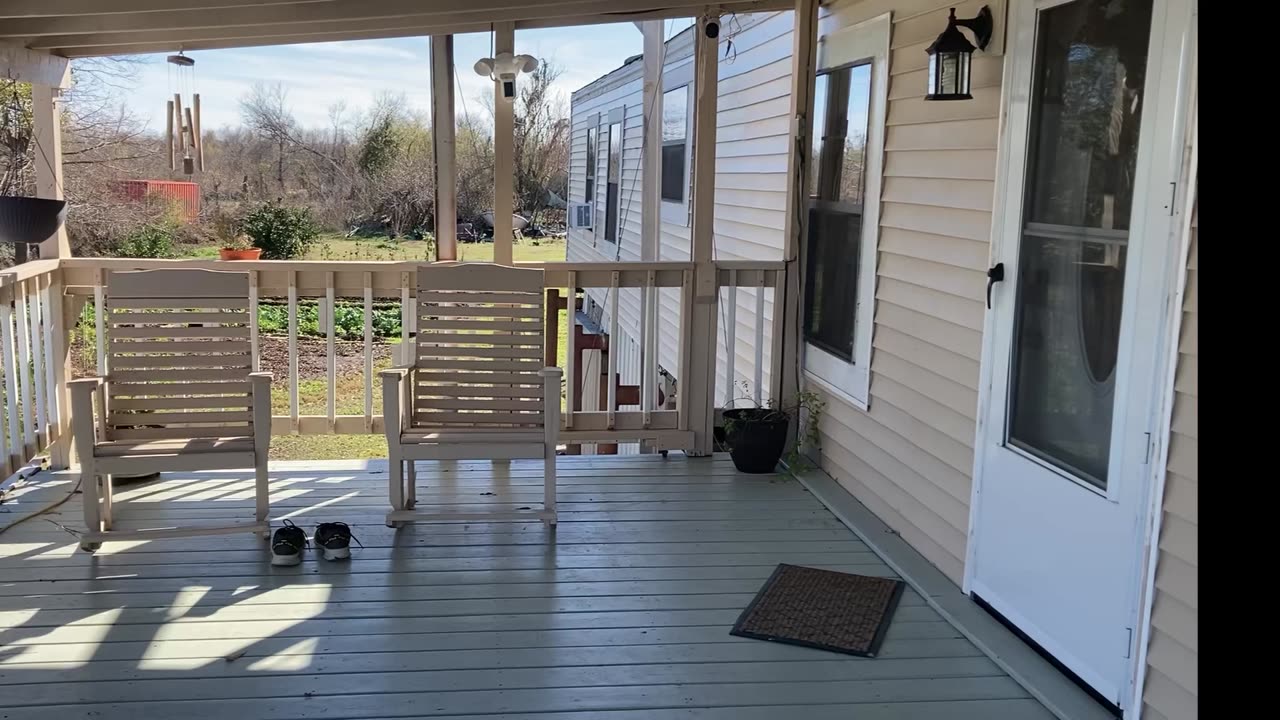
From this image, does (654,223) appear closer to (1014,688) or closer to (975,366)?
(975,366)

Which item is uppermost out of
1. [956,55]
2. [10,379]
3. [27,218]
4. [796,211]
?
[956,55]

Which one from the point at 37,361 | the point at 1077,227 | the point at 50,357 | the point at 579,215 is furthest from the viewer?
the point at 579,215

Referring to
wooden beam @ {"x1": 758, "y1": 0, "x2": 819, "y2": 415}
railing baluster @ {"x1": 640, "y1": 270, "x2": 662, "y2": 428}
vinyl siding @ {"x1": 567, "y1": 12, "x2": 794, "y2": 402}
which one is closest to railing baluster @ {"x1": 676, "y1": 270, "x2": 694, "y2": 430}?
railing baluster @ {"x1": 640, "y1": 270, "x2": 662, "y2": 428}

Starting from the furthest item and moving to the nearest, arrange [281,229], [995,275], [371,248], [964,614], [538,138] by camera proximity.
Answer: [538,138] < [281,229] < [371,248] < [964,614] < [995,275]

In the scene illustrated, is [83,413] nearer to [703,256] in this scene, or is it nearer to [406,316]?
[406,316]

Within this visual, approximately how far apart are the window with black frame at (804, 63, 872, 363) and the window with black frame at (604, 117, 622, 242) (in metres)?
5.31

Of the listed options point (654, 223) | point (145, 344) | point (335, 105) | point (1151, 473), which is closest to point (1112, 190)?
point (1151, 473)

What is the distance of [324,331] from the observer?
5.12 metres

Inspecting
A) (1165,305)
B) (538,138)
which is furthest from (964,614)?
(538,138)

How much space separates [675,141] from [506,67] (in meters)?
3.74

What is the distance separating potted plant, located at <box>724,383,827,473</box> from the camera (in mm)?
5051

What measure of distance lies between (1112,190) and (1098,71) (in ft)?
1.12

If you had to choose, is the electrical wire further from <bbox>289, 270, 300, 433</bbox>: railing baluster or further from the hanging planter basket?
the hanging planter basket

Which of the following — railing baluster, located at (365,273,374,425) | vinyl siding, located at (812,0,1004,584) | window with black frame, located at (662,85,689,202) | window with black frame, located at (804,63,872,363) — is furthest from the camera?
window with black frame, located at (662,85,689,202)
